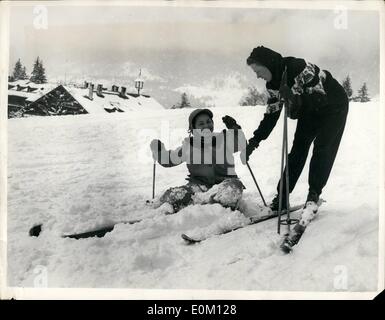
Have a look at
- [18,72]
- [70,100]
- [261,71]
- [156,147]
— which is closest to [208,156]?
[156,147]

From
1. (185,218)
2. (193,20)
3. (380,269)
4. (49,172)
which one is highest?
(193,20)

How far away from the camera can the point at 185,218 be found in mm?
3074

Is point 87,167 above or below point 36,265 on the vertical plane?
above

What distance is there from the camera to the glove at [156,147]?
3.16 m

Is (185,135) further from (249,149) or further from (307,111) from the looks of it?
(307,111)

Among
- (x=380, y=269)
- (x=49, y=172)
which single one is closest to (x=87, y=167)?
(x=49, y=172)

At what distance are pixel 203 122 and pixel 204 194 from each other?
1.56ft

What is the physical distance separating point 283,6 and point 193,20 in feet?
1.99

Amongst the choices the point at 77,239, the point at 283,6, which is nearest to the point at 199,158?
the point at 77,239

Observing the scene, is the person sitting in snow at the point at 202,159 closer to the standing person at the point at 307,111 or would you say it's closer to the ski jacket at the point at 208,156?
the ski jacket at the point at 208,156

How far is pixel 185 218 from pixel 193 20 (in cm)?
131

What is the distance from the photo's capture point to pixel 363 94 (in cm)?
313

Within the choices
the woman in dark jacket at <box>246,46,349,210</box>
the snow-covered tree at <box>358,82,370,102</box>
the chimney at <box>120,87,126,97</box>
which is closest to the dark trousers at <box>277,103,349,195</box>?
the woman in dark jacket at <box>246,46,349,210</box>
